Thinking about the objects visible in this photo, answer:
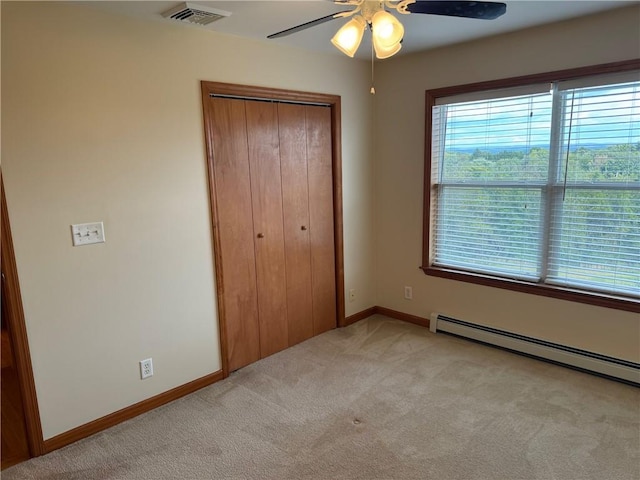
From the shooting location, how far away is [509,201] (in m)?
3.20

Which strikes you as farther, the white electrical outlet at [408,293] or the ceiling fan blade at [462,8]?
the white electrical outlet at [408,293]

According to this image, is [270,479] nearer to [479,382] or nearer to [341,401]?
[341,401]

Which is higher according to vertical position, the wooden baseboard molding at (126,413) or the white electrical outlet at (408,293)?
the white electrical outlet at (408,293)

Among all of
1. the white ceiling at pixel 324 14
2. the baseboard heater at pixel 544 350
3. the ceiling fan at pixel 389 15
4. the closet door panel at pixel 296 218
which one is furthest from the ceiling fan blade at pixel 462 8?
the baseboard heater at pixel 544 350

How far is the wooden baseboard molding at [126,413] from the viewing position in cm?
236

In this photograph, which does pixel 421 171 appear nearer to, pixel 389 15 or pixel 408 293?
pixel 408 293

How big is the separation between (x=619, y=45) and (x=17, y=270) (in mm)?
3554

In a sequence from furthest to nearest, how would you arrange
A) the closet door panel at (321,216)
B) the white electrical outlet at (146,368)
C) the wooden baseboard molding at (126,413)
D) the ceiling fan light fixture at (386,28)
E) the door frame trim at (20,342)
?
the closet door panel at (321,216) → the white electrical outlet at (146,368) → the wooden baseboard molding at (126,413) → the door frame trim at (20,342) → the ceiling fan light fixture at (386,28)

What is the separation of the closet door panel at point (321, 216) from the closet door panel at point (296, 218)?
6cm

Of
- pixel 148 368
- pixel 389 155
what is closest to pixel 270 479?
pixel 148 368

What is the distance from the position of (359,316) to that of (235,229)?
62.8 inches

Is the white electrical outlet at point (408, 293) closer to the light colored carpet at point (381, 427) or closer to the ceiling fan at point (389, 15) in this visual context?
the light colored carpet at point (381, 427)

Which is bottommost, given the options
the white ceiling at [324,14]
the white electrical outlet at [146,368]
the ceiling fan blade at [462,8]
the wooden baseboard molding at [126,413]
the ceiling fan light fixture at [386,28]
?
the wooden baseboard molding at [126,413]

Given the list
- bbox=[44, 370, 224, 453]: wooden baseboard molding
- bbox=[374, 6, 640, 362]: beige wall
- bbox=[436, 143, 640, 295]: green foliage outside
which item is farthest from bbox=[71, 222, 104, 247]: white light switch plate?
bbox=[436, 143, 640, 295]: green foliage outside
